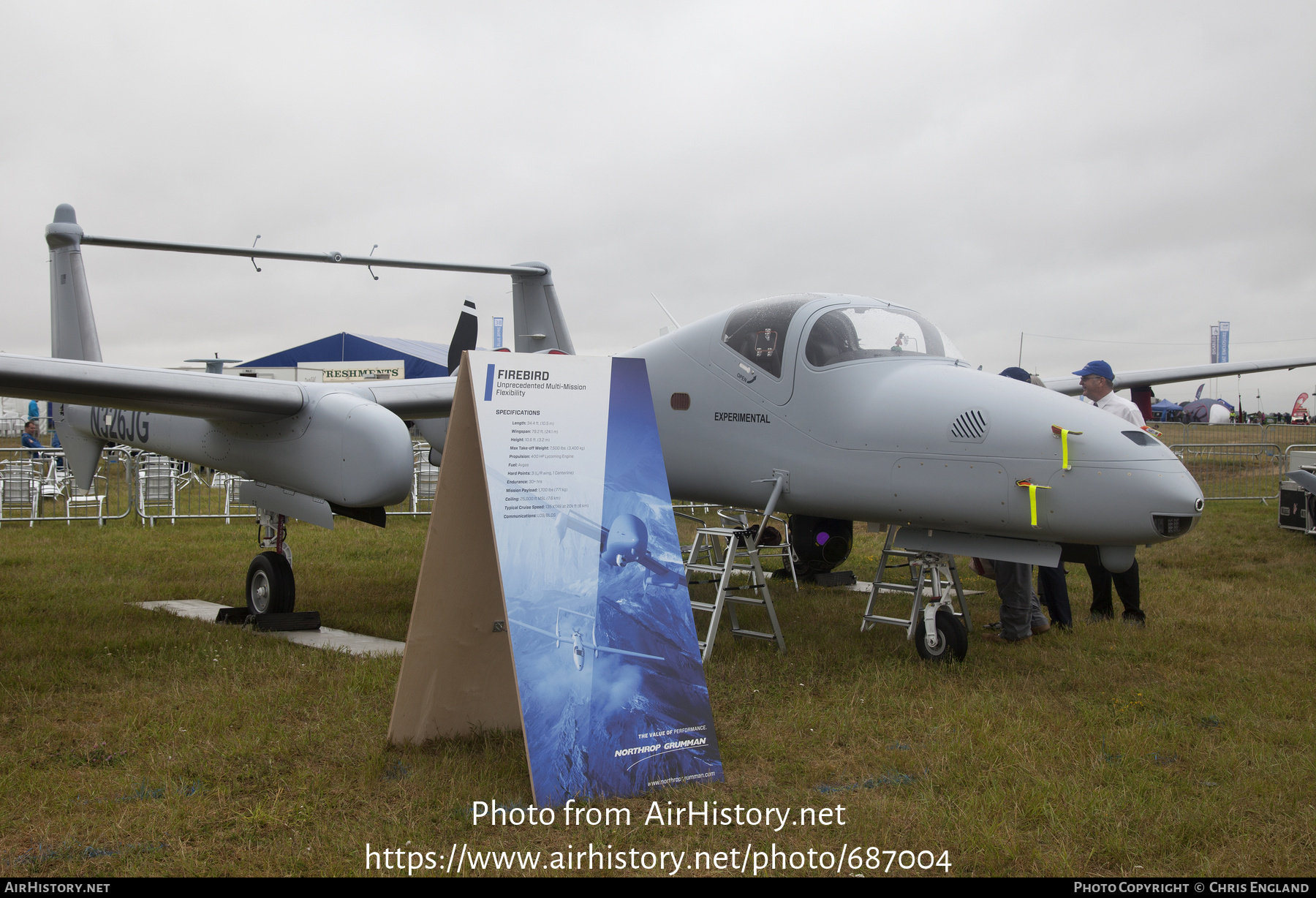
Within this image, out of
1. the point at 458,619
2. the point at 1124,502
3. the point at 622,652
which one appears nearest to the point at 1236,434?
the point at 1124,502

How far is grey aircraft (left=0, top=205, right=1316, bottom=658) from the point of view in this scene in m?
5.13

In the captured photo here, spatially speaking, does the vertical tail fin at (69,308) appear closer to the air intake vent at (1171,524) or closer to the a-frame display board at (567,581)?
the a-frame display board at (567,581)

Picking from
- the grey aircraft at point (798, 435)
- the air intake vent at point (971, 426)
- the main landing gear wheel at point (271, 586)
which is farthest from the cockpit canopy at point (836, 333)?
the main landing gear wheel at point (271, 586)

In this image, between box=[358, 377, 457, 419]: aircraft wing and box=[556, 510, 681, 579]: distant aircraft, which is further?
box=[358, 377, 457, 419]: aircraft wing

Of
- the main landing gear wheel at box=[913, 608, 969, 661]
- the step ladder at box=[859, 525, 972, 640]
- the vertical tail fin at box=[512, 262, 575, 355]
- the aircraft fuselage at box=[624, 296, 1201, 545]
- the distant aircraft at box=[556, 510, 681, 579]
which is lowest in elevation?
the main landing gear wheel at box=[913, 608, 969, 661]

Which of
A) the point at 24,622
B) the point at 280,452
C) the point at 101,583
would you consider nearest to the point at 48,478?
the point at 101,583

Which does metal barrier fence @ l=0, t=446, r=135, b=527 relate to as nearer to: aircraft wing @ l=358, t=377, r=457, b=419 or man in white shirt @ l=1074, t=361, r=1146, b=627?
aircraft wing @ l=358, t=377, r=457, b=419

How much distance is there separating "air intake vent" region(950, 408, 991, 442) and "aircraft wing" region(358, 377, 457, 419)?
15.3ft

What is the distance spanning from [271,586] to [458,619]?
421 cm

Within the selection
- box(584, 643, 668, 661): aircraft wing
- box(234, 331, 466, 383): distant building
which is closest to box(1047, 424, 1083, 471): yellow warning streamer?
box(584, 643, 668, 661): aircraft wing

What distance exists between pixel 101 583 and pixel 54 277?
3236mm

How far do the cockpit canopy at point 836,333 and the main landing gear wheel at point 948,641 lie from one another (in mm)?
1878

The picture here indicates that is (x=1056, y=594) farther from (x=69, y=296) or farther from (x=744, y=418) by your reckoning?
(x=69, y=296)
